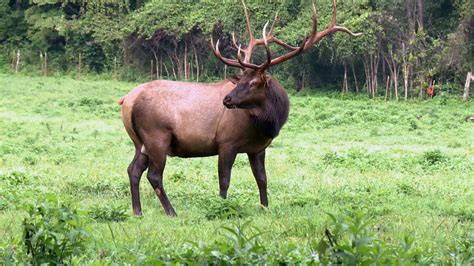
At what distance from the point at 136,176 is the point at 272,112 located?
1914mm

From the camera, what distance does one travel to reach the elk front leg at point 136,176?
32.6 feet

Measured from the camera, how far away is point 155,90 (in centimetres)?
1049

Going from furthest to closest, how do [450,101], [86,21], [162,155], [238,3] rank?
1. [86,21]
2. [238,3]
3. [450,101]
4. [162,155]

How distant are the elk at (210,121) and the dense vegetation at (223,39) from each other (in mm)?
23345

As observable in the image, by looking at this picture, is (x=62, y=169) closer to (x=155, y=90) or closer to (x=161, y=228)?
(x=155, y=90)

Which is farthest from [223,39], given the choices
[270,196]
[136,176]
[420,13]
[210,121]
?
[136,176]

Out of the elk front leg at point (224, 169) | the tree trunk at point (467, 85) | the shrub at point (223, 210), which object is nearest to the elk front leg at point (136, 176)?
the elk front leg at point (224, 169)

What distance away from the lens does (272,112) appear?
10.3 meters

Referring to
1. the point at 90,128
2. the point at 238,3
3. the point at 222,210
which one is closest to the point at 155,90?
the point at 222,210

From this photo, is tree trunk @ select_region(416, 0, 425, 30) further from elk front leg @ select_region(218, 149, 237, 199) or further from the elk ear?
elk front leg @ select_region(218, 149, 237, 199)

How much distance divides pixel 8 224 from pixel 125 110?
9.32 ft

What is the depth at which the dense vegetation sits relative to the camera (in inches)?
1340

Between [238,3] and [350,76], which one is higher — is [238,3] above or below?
above

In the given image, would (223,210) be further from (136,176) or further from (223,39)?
(223,39)
